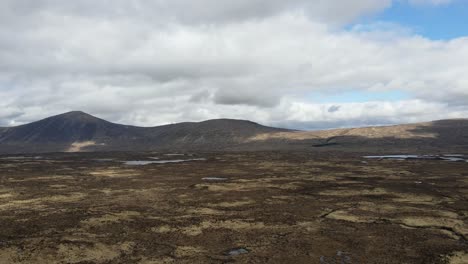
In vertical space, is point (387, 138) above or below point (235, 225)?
above

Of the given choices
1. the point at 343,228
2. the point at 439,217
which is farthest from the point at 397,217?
the point at 343,228

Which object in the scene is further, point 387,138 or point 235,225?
point 387,138

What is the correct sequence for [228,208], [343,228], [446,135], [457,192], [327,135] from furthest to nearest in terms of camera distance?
[327,135]
[446,135]
[457,192]
[228,208]
[343,228]

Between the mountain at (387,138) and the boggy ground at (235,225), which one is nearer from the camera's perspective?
the boggy ground at (235,225)

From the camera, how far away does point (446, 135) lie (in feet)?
504

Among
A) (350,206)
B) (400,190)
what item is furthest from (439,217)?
(400,190)

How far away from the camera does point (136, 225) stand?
2009cm

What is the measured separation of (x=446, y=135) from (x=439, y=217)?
150788 mm

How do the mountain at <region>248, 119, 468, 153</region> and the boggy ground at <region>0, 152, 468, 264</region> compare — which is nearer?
the boggy ground at <region>0, 152, 468, 264</region>

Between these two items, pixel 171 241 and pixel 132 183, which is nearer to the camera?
pixel 171 241

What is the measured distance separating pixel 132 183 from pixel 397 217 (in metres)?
26.4

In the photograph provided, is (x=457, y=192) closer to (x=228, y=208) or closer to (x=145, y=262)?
(x=228, y=208)

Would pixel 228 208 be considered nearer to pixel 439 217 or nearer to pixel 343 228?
pixel 343 228

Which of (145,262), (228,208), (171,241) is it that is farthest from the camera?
(228,208)
